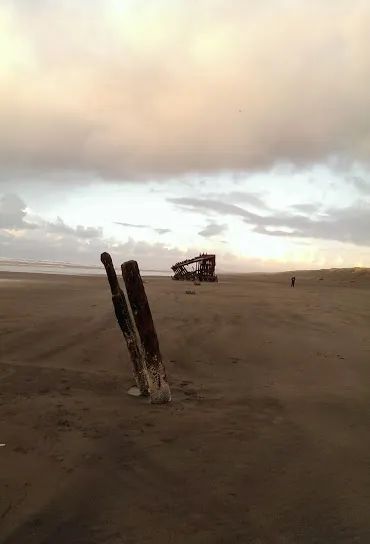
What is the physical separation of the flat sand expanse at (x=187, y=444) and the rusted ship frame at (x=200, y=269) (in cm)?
2238

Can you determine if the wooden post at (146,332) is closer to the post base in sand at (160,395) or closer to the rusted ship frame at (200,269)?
the post base in sand at (160,395)

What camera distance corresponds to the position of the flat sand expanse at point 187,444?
2.71 meters

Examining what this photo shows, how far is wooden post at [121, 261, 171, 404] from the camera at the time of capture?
197 inches

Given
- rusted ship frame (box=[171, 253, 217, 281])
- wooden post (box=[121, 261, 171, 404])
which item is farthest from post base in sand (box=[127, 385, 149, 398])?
rusted ship frame (box=[171, 253, 217, 281])

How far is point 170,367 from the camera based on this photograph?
6770 millimetres

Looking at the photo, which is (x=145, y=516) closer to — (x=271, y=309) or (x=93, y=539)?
(x=93, y=539)

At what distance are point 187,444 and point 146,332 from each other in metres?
1.54

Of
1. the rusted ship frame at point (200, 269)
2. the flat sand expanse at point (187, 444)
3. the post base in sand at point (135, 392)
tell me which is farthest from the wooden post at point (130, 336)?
the rusted ship frame at point (200, 269)

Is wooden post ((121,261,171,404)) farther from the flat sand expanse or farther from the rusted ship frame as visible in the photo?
the rusted ship frame

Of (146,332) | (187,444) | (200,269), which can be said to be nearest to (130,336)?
(146,332)

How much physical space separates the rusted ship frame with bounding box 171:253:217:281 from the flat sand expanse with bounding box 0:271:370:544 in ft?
73.4

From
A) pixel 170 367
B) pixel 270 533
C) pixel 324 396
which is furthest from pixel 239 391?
pixel 270 533

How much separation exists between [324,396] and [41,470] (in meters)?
3.57

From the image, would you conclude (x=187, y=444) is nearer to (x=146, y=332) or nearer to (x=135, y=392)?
(x=146, y=332)
